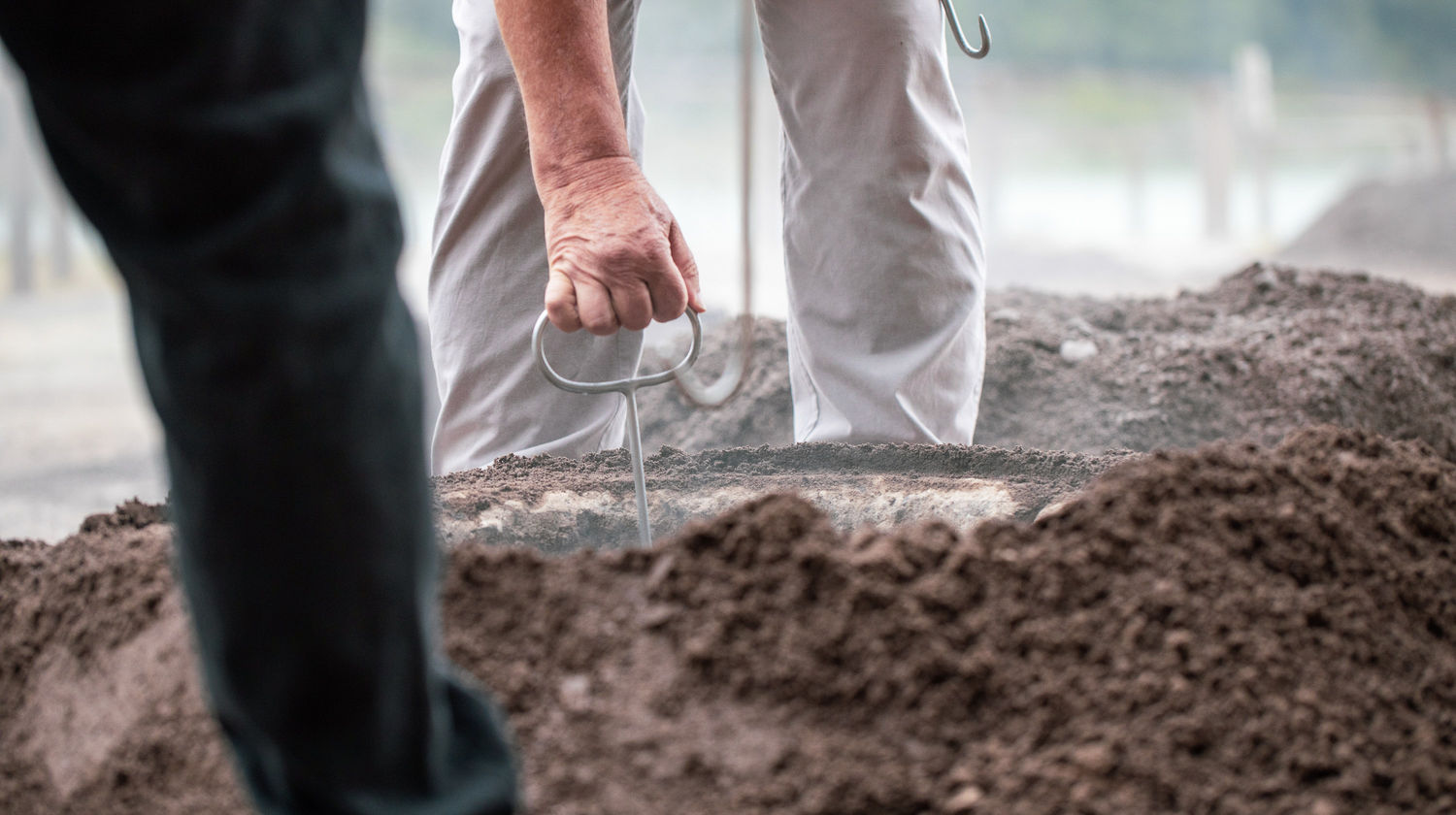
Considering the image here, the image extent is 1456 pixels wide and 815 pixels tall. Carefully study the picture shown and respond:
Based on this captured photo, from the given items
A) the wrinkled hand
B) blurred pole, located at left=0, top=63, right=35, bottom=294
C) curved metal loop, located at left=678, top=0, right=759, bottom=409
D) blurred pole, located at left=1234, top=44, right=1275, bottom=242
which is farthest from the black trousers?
blurred pole, located at left=1234, top=44, right=1275, bottom=242

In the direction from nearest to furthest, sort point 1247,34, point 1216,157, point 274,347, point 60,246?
point 274,347
point 60,246
point 1216,157
point 1247,34

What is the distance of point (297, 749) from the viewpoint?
55 cm

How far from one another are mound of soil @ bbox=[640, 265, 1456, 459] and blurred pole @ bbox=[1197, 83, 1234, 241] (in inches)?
234

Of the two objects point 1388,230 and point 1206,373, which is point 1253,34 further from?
point 1206,373

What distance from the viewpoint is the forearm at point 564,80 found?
140cm

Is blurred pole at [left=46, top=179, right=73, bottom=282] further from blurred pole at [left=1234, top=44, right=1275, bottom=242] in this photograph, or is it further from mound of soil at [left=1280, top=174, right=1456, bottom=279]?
blurred pole at [left=1234, top=44, right=1275, bottom=242]

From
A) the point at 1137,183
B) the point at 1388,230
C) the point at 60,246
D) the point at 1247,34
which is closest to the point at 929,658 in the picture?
the point at 1388,230

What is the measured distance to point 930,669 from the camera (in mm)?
781

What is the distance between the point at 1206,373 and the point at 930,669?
1.79m

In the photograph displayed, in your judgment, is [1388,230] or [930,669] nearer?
[930,669]

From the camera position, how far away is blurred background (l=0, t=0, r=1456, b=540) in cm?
402

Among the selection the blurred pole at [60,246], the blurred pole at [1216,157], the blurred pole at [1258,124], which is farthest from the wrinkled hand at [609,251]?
the blurred pole at [1258,124]

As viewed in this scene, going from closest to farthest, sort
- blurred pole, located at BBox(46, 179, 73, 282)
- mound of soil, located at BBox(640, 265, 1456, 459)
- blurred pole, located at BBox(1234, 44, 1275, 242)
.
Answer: mound of soil, located at BBox(640, 265, 1456, 459) → blurred pole, located at BBox(46, 179, 73, 282) → blurred pole, located at BBox(1234, 44, 1275, 242)

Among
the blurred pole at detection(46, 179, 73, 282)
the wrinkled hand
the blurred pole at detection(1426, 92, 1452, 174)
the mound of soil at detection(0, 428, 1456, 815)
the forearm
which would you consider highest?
the blurred pole at detection(1426, 92, 1452, 174)
